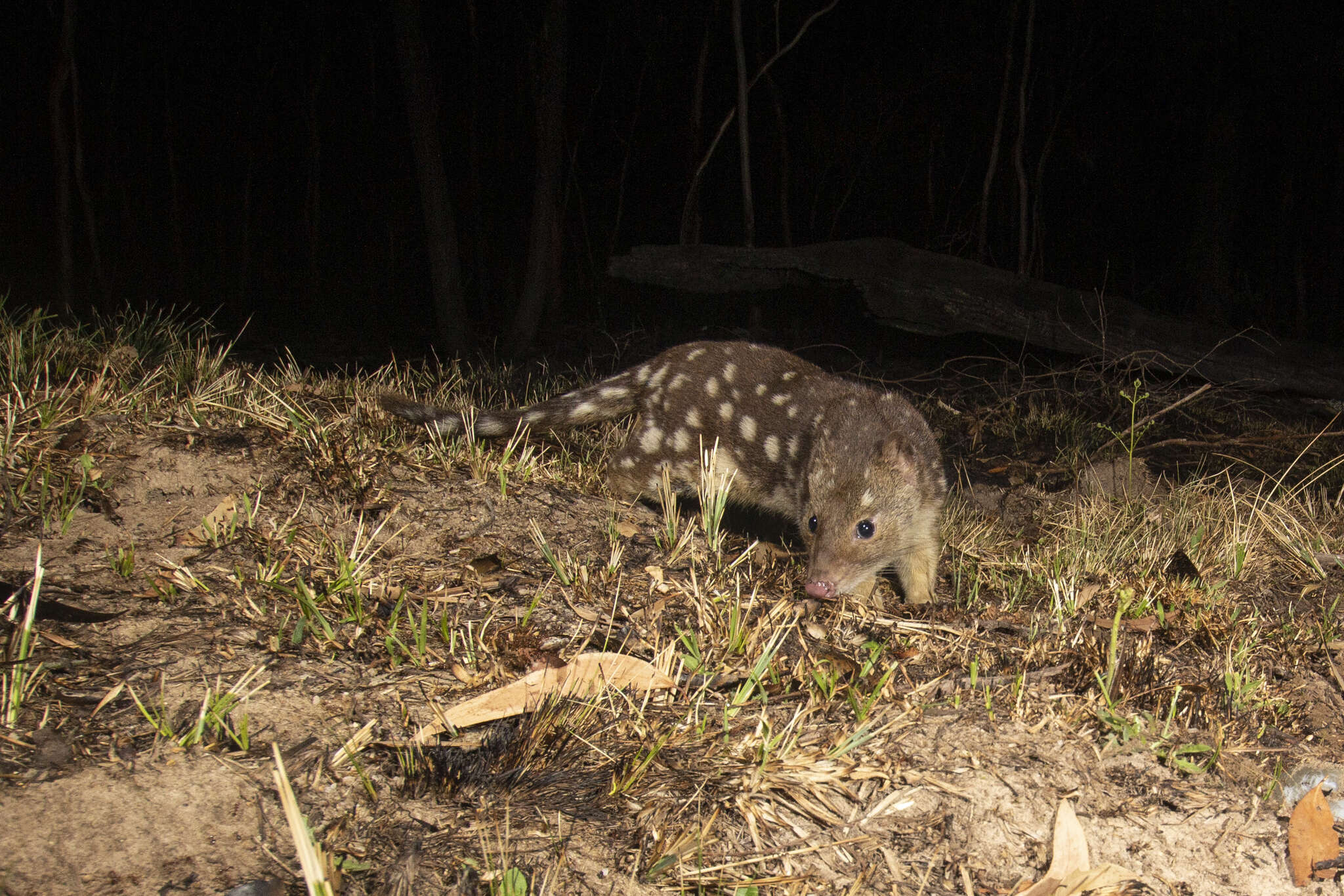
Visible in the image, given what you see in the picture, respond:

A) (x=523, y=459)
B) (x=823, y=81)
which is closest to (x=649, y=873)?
(x=523, y=459)

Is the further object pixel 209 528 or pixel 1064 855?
pixel 209 528

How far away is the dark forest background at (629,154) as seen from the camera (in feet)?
30.7

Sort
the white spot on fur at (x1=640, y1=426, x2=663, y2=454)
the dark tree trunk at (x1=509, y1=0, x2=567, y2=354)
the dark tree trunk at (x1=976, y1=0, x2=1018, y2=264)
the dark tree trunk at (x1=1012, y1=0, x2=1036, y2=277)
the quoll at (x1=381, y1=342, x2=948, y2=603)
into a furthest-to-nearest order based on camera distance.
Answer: the dark tree trunk at (x1=976, y1=0, x2=1018, y2=264) → the dark tree trunk at (x1=1012, y1=0, x2=1036, y2=277) → the dark tree trunk at (x1=509, y1=0, x2=567, y2=354) → the white spot on fur at (x1=640, y1=426, x2=663, y2=454) → the quoll at (x1=381, y1=342, x2=948, y2=603)

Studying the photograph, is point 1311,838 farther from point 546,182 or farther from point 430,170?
point 546,182

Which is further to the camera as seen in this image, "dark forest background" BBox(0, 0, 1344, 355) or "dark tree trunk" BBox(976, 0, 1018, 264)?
"dark forest background" BBox(0, 0, 1344, 355)

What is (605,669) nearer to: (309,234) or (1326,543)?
(1326,543)

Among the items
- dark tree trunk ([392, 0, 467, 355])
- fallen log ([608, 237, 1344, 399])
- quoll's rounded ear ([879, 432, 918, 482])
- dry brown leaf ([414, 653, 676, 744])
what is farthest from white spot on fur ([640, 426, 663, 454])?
dark tree trunk ([392, 0, 467, 355])

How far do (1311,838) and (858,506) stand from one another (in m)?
1.67

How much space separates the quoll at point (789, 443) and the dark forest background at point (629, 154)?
14.8 feet

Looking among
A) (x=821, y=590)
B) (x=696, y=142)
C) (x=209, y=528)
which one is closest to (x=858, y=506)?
(x=821, y=590)

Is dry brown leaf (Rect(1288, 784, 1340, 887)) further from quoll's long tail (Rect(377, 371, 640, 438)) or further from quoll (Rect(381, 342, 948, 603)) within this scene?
quoll's long tail (Rect(377, 371, 640, 438))

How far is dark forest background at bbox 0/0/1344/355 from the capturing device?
30.7 feet

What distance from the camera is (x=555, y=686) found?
2293 mm

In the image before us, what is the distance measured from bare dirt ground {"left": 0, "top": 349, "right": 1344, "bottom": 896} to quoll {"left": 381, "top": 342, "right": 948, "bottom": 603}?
0.21 metres
